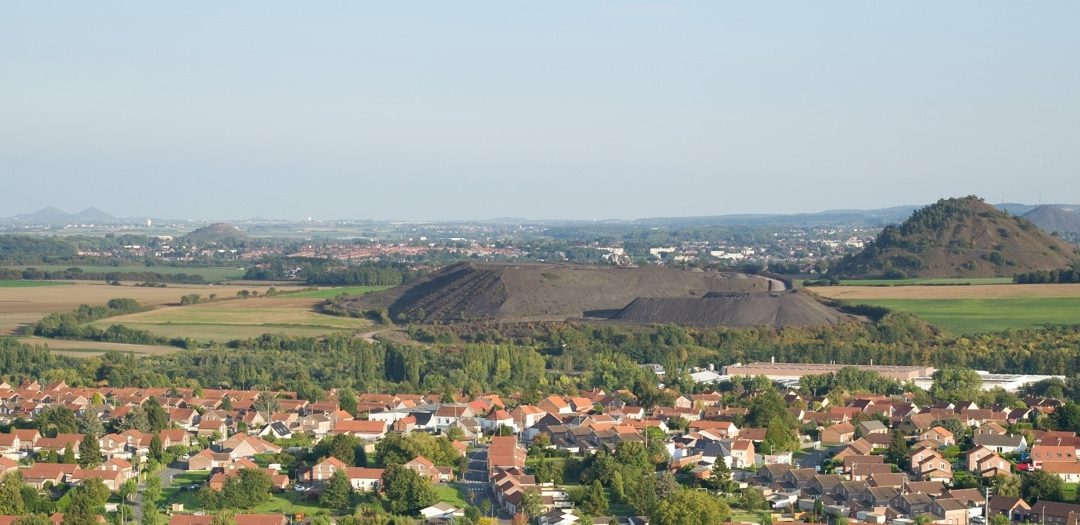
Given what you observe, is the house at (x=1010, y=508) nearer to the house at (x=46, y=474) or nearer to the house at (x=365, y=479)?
the house at (x=365, y=479)

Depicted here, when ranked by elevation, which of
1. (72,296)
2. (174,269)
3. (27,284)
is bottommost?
(174,269)

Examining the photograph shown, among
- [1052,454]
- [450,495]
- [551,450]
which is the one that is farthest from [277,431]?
[1052,454]

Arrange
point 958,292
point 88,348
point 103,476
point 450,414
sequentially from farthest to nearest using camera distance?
1. point 958,292
2. point 88,348
3. point 450,414
4. point 103,476

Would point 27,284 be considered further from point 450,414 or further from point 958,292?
point 450,414

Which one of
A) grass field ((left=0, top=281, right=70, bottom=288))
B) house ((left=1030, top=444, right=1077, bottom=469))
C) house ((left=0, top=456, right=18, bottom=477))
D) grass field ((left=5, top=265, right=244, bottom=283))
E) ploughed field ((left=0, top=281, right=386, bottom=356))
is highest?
house ((left=1030, top=444, right=1077, bottom=469))

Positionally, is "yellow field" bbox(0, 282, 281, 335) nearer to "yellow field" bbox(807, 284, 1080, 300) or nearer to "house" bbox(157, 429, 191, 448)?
"house" bbox(157, 429, 191, 448)

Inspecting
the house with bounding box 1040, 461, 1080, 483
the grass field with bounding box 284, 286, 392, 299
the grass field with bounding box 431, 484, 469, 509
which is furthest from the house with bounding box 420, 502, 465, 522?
the grass field with bounding box 284, 286, 392, 299

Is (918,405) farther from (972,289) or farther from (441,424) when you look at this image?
(972,289)
